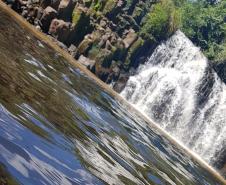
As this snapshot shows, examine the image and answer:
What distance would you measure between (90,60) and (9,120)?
41198 mm

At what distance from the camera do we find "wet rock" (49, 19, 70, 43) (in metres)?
48.5

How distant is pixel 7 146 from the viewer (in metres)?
8.69

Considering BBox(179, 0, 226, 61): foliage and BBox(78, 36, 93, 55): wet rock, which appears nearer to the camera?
BBox(78, 36, 93, 55): wet rock

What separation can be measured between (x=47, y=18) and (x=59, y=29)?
178cm

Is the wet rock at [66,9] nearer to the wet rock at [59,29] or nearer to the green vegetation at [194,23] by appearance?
the wet rock at [59,29]

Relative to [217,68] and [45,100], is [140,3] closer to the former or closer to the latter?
[217,68]

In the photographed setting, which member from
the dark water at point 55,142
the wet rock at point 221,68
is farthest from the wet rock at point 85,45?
the dark water at point 55,142

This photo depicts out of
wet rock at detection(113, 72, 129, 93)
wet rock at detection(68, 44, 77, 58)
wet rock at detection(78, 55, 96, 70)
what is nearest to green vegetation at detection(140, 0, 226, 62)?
wet rock at detection(113, 72, 129, 93)

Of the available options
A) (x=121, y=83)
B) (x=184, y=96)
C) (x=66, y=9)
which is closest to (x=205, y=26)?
(x=184, y=96)

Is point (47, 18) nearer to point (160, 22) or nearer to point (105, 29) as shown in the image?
point (105, 29)

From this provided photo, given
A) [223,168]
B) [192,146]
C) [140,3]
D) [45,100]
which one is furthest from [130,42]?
[45,100]

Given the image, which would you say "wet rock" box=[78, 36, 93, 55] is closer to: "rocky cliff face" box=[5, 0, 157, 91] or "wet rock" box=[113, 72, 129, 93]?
"rocky cliff face" box=[5, 0, 157, 91]

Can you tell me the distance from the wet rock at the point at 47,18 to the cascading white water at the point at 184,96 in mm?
13722

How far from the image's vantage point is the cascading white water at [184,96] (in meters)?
53.5
